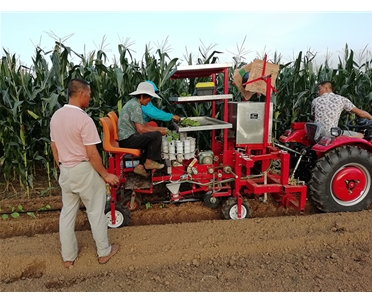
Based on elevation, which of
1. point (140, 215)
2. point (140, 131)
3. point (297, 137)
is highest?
point (140, 131)

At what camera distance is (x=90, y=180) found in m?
3.25

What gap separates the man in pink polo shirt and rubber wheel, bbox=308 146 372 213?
296 cm

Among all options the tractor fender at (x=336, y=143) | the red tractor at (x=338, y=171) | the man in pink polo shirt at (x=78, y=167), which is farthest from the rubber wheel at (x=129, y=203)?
the tractor fender at (x=336, y=143)

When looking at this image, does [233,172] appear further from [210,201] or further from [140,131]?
[140,131]

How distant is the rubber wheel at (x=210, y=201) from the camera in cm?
481

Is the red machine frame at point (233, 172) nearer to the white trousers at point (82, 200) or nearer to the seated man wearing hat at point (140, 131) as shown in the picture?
the seated man wearing hat at point (140, 131)

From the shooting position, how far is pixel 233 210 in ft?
14.7

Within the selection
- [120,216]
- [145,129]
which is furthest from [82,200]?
[145,129]

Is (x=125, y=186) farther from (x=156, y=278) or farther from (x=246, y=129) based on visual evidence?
(x=246, y=129)

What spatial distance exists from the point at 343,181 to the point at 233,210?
67.1 inches

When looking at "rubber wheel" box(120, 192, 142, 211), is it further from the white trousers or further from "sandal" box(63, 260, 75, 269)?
"sandal" box(63, 260, 75, 269)

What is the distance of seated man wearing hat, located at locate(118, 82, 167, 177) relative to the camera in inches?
168

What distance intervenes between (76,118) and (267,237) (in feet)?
8.59

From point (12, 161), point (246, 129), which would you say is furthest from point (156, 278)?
point (12, 161)
